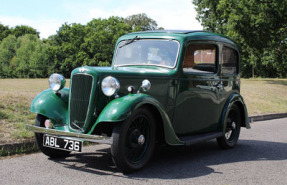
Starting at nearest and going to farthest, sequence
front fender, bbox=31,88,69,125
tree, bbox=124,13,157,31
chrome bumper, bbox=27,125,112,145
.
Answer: chrome bumper, bbox=27,125,112,145
front fender, bbox=31,88,69,125
tree, bbox=124,13,157,31

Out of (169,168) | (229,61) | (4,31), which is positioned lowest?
(169,168)

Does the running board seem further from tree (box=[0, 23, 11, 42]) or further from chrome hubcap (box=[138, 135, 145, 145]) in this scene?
tree (box=[0, 23, 11, 42])

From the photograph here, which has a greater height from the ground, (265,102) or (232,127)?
(232,127)

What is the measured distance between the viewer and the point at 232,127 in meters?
7.10

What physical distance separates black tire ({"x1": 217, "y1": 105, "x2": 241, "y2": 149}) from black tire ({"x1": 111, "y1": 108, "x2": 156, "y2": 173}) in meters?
2.38

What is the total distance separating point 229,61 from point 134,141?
327cm

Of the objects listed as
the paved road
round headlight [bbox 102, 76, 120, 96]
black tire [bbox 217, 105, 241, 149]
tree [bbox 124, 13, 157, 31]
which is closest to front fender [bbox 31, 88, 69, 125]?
the paved road

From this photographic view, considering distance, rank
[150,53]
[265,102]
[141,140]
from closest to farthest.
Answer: [141,140] < [150,53] < [265,102]

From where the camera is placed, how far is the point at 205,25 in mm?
32594

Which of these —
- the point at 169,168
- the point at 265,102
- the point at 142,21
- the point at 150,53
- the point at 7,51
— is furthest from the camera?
the point at 7,51

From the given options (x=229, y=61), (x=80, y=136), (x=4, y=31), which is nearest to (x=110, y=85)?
(x=80, y=136)

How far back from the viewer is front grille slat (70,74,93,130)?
4.90 m

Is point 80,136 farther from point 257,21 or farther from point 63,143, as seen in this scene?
point 257,21

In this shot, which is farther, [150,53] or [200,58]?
[200,58]
